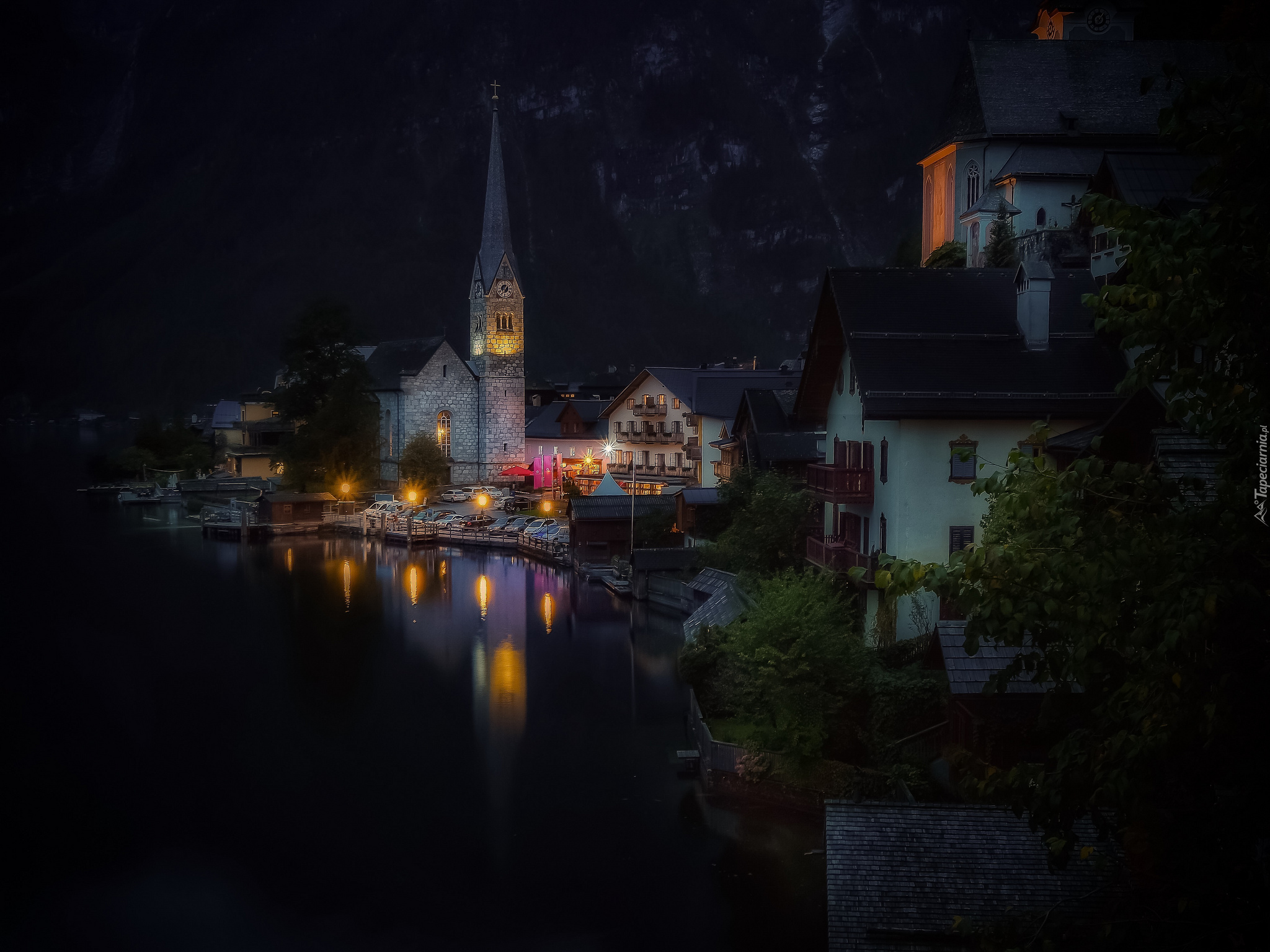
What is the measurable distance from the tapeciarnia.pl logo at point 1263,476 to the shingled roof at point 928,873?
610 cm

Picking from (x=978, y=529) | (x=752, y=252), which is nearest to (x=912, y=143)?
(x=752, y=252)

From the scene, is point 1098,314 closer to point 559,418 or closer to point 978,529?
point 978,529

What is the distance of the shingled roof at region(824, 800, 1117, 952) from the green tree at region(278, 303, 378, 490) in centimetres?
5980

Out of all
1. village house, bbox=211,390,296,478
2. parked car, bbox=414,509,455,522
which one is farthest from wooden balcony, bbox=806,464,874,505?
village house, bbox=211,390,296,478

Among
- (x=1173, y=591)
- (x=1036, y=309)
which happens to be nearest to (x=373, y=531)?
(x=1036, y=309)

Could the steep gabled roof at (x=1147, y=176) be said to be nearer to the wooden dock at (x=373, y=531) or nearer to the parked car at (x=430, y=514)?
the wooden dock at (x=373, y=531)

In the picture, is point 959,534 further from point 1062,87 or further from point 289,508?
point 289,508

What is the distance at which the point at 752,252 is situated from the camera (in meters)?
179

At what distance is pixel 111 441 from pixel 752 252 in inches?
3735

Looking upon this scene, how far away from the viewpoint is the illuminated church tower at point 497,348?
272 feet

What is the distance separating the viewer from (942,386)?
2425cm

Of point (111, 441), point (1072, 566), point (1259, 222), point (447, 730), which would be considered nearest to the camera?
point (1259, 222)

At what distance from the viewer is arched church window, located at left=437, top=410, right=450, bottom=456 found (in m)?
83.3

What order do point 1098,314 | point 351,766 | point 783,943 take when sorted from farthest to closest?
point 351,766 < point 783,943 < point 1098,314
